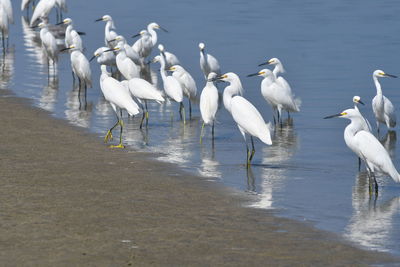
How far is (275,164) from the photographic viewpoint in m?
13.5

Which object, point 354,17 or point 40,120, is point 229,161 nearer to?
point 40,120

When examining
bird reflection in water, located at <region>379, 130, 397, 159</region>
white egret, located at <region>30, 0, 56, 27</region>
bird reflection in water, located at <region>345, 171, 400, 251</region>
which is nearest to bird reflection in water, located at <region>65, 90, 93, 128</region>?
bird reflection in water, located at <region>379, 130, 397, 159</region>

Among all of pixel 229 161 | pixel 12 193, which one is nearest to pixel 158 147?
pixel 229 161

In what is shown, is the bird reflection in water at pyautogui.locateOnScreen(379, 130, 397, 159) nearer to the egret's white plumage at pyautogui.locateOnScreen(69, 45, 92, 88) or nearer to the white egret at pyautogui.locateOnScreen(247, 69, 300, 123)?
the white egret at pyautogui.locateOnScreen(247, 69, 300, 123)

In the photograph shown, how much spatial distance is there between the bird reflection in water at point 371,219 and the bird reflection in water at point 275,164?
1.00 metres

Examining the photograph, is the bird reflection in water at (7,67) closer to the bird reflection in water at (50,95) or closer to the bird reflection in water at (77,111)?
the bird reflection in water at (50,95)

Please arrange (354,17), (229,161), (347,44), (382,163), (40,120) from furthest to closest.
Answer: (354,17), (347,44), (40,120), (229,161), (382,163)

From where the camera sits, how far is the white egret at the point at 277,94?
55.2 feet

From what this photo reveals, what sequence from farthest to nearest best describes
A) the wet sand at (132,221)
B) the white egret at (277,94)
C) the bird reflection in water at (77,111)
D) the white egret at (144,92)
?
1. the white egret at (277,94)
2. the bird reflection in water at (77,111)
3. the white egret at (144,92)
4. the wet sand at (132,221)

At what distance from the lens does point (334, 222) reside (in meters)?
10.3

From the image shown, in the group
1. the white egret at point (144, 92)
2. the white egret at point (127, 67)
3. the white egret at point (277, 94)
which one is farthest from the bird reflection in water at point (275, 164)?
the white egret at point (127, 67)

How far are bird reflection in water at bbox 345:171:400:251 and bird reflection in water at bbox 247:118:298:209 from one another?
39.4 inches

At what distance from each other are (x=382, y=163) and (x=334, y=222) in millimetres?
1616

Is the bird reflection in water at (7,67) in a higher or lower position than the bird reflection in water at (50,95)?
higher
